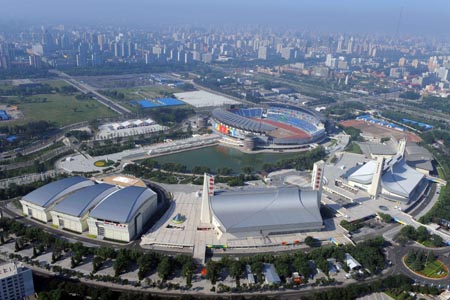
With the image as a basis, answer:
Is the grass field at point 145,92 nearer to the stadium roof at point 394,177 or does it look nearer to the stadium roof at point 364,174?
the stadium roof at point 364,174

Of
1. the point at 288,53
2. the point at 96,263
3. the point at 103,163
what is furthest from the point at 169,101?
the point at 288,53

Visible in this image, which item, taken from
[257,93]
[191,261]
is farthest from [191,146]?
[257,93]

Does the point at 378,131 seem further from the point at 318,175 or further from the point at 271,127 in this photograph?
the point at 318,175

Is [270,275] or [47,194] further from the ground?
[47,194]

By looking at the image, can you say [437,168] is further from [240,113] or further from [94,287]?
[94,287]

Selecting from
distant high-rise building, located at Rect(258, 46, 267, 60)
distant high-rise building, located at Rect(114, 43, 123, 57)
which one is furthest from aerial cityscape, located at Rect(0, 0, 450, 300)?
distant high-rise building, located at Rect(258, 46, 267, 60)

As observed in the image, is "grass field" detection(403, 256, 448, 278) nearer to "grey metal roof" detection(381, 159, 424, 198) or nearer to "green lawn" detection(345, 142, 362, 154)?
"grey metal roof" detection(381, 159, 424, 198)

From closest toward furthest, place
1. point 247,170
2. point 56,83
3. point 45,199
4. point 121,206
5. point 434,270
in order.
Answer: point 434,270 → point 121,206 → point 45,199 → point 247,170 → point 56,83
